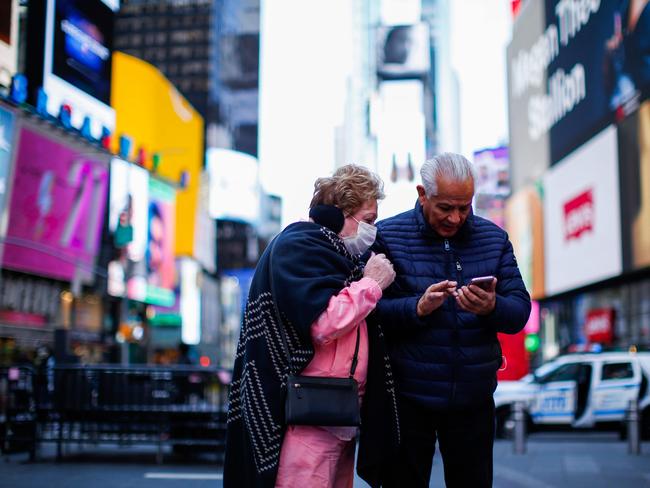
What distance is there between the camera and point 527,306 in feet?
11.9

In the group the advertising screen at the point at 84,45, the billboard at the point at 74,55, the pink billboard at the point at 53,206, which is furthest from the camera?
the advertising screen at the point at 84,45

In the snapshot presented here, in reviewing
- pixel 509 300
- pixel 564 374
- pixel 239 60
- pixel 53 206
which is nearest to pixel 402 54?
pixel 239 60

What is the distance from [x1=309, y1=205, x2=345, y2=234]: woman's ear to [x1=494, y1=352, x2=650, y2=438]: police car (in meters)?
12.9

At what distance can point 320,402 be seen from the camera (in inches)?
129

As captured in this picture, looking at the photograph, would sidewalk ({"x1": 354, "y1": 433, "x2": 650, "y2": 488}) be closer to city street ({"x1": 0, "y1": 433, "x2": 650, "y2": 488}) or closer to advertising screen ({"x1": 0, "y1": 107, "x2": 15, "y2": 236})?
city street ({"x1": 0, "y1": 433, "x2": 650, "y2": 488})

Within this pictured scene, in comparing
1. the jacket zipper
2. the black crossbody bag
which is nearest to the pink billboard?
the jacket zipper

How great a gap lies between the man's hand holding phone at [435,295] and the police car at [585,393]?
12840mm

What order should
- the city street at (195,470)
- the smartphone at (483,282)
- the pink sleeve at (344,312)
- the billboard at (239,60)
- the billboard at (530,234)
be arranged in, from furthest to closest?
the billboard at (239,60)
the billboard at (530,234)
the city street at (195,470)
the smartphone at (483,282)
the pink sleeve at (344,312)

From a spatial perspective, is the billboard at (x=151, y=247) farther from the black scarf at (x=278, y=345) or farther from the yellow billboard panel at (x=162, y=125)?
the black scarf at (x=278, y=345)

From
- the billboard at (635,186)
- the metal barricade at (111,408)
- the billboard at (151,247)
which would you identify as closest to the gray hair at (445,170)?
the metal barricade at (111,408)

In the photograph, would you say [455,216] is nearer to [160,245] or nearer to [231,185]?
[160,245]

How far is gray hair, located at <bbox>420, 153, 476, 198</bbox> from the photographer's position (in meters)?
3.60

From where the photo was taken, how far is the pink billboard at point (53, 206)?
102 feet

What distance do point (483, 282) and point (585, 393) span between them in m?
13.5
